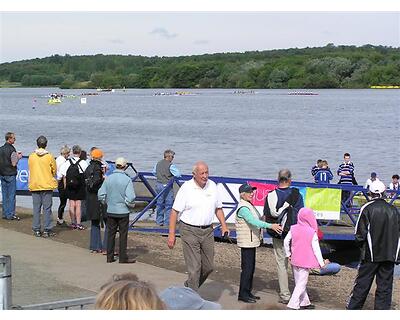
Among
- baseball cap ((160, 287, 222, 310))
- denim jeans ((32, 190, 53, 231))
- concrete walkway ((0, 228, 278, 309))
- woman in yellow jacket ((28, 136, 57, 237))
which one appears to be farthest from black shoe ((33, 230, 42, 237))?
baseball cap ((160, 287, 222, 310))

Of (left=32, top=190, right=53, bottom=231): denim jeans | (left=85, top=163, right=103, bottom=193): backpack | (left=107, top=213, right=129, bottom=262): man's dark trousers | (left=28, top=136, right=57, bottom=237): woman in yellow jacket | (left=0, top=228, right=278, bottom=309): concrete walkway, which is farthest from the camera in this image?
(left=32, top=190, right=53, bottom=231): denim jeans

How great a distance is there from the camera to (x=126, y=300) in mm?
3258

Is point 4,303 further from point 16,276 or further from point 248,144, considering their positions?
point 248,144

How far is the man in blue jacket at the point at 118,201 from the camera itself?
34.5 ft

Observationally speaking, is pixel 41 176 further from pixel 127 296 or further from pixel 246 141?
pixel 246 141

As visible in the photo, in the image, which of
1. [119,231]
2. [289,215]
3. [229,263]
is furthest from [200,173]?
[229,263]

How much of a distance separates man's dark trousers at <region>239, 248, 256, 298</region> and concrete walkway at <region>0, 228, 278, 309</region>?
0.17 meters

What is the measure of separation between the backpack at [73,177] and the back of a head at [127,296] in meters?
9.96

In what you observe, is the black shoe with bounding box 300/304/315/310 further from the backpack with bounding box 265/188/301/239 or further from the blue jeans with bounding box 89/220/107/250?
the blue jeans with bounding box 89/220/107/250

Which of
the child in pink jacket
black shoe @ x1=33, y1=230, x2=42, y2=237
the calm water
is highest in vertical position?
the child in pink jacket

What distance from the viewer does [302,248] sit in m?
8.41

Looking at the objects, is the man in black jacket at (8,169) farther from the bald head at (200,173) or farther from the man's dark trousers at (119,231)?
the bald head at (200,173)

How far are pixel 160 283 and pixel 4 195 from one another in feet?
18.1

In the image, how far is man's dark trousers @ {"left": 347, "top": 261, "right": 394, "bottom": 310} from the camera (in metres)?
8.33
